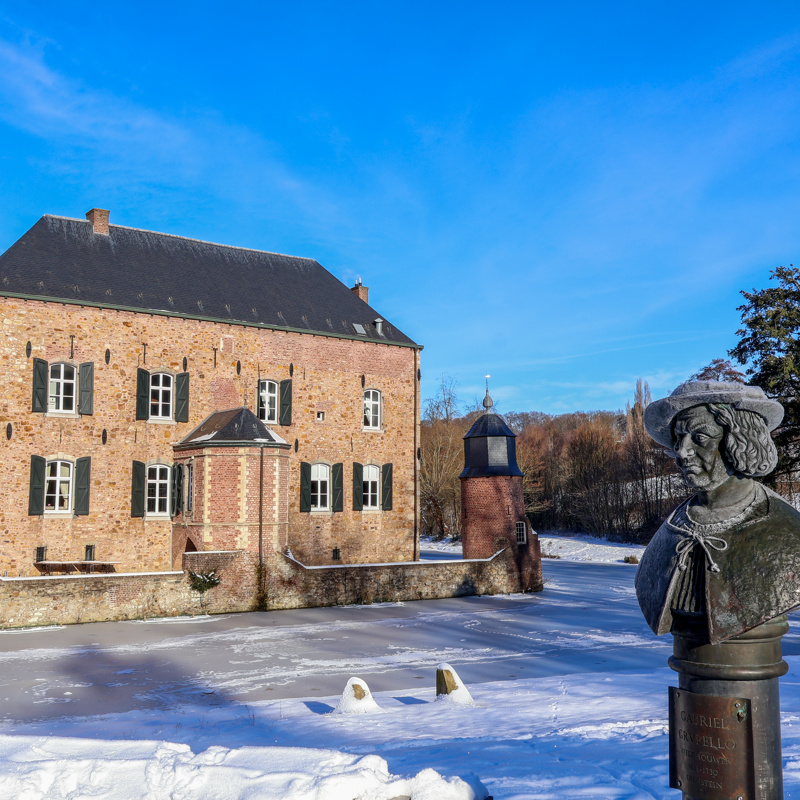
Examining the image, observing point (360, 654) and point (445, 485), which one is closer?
point (360, 654)

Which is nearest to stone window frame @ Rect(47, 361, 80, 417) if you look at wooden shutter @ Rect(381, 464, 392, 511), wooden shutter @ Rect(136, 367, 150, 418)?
wooden shutter @ Rect(136, 367, 150, 418)

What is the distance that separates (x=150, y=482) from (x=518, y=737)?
16082 millimetres

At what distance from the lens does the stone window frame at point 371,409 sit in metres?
23.5

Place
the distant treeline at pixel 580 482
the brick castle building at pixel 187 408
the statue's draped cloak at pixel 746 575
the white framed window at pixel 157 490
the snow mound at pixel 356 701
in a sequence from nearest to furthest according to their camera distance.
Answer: the statue's draped cloak at pixel 746 575 < the snow mound at pixel 356 701 < the brick castle building at pixel 187 408 < the white framed window at pixel 157 490 < the distant treeline at pixel 580 482

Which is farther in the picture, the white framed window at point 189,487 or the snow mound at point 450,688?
the white framed window at point 189,487

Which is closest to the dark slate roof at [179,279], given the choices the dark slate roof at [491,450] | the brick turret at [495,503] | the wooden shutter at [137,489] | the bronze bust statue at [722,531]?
the wooden shutter at [137,489]

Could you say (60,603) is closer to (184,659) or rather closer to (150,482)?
(184,659)

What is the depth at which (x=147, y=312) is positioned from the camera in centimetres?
1997

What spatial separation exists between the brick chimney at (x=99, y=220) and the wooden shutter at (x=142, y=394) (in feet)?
16.4

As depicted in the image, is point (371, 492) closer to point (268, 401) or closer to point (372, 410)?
point (372, 410)

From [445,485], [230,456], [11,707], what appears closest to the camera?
[11,707]

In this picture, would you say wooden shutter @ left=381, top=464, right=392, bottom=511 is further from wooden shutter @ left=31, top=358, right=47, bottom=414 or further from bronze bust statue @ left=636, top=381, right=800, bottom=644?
bronze bust statue @ left=636, top=381, right=800, bottom=644

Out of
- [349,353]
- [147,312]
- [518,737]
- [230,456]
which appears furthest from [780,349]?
[518,737]

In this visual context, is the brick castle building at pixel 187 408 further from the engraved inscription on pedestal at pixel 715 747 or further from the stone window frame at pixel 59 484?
the engraved inscription on pedestal at pixel 715 747
